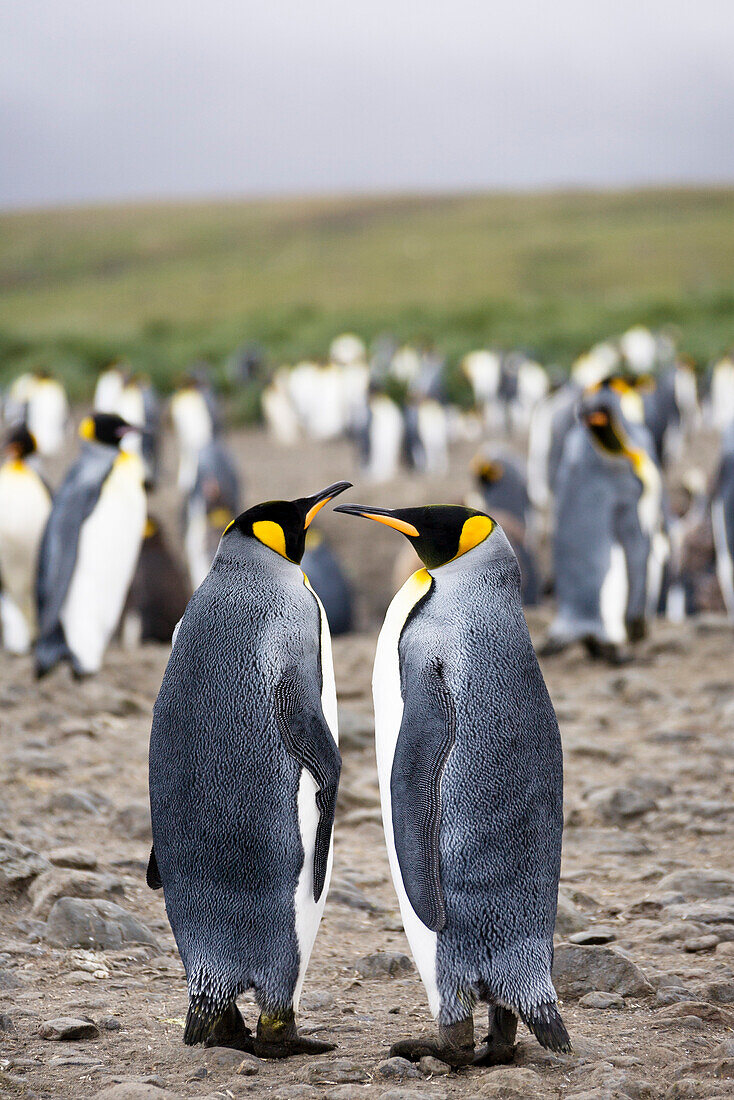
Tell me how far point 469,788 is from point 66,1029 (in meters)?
0.97

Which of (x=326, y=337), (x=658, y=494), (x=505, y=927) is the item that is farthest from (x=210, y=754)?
(x=326, y=337)

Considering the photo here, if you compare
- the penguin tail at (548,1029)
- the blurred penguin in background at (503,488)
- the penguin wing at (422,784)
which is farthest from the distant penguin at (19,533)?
the penguin tail at (548,1029)

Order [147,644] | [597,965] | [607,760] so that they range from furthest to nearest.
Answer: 1. [147,644]
2. [607,760]
3. [597,965]

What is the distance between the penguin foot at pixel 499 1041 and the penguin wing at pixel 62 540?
4012 millimetres

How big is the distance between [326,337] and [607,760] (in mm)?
27542

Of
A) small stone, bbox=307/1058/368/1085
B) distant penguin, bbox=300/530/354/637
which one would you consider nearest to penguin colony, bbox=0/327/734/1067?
small stone, bbox=307/1058/368/1085

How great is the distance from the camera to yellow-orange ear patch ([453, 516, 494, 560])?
249 centimetres

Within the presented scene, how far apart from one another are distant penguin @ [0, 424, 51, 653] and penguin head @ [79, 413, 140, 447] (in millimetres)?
760

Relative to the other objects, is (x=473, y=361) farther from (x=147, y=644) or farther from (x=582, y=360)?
(x=147, y=644)

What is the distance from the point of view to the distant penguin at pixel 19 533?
6.78 m

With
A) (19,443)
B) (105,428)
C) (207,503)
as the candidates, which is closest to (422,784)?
(105,428)

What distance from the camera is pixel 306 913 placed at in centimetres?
242

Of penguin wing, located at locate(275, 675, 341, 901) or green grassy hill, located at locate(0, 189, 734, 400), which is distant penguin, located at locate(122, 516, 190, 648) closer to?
penguin wing, located at locate(275, 675, 341, 901)

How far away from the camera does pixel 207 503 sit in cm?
1082
